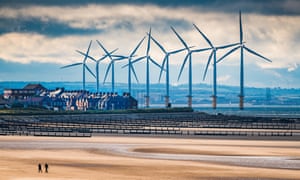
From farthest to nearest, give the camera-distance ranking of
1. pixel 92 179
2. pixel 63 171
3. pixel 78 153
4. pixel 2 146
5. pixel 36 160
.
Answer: pixel 2 146, pixel 78 153, pixel 36 160, pixel 63 171, pixel 92 179

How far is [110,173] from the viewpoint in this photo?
234 feet

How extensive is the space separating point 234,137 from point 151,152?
1006 inches

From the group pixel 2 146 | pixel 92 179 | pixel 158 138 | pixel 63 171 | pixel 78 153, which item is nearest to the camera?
pixel 92 179

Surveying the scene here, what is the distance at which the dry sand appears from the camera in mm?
70812

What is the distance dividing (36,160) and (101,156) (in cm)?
715

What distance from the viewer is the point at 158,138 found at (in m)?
111

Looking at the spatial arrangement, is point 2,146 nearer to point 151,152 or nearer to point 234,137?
point 151,152

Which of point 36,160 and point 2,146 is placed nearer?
point 36,160

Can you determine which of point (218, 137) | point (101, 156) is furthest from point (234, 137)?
point (101, 156)

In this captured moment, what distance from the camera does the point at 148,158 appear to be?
83.4 m

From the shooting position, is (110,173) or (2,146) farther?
(2,146)

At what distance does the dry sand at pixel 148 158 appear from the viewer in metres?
70.8

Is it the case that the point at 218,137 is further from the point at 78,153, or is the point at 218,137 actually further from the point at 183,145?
the point at 78,153

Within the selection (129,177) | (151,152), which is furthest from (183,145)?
(129,177)
